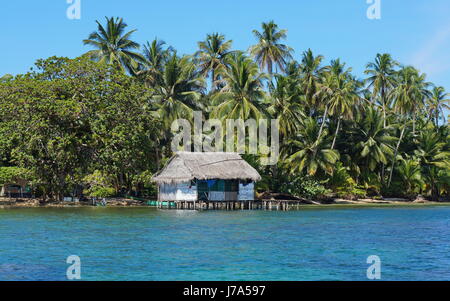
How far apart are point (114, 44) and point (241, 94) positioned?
38.9 ft

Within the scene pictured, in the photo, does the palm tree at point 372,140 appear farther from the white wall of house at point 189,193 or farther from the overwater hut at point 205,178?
the overwater hut at point 205,178

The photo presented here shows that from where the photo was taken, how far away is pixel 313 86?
4984cm

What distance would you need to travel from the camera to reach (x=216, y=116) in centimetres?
4447

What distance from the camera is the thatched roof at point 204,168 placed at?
3784cm

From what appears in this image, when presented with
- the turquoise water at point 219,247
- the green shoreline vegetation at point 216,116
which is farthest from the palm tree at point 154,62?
the turquoise water at point 219,247

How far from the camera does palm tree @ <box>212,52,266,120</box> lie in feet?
143

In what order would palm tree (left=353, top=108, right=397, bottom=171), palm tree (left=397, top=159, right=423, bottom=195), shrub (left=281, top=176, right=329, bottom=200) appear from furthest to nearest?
1. palm tree (left=397, top=159, right=423, bottom=195)
2. palm tree (left=353, top=108, right=397, bottom=171)
3. shrub (left=281, top=176, right=329, bottom=200)

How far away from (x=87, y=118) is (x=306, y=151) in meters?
17.9

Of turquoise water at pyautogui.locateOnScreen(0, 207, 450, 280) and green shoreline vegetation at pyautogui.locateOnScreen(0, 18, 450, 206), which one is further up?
green shoreline vegetation at pyautogui.locateOnScreen(0, 18, 450, 206)

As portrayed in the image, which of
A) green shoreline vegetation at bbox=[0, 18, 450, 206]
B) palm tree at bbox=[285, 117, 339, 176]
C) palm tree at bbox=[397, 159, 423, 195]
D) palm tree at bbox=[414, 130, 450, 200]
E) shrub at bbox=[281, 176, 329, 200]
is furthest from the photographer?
palm tree at bbox=[414, 130, 450, 200]

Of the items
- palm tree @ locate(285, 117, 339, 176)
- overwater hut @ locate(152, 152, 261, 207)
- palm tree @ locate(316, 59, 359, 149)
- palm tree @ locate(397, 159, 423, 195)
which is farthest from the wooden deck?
palm tree @ locate(397, 159, 423, 195)

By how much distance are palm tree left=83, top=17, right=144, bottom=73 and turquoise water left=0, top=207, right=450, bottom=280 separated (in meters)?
18.0

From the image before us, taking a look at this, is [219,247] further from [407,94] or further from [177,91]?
[407,94]

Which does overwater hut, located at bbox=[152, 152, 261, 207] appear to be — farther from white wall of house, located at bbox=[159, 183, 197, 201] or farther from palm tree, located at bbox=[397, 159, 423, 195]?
palm tree, located at bbox=[397, 159, 423, 195]
